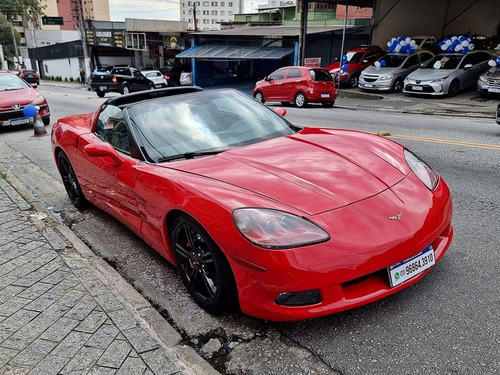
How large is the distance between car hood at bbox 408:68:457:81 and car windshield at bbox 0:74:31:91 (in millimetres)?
14356

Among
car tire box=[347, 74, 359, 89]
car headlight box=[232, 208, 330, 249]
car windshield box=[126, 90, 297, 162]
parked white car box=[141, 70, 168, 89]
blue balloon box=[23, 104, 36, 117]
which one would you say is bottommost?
parked white car box=[141, 70, 168, 89]

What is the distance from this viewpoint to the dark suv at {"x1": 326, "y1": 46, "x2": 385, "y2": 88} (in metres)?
21.8

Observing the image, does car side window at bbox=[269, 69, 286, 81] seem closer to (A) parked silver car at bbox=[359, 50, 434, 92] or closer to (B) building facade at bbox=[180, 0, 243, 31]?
(A) parked silver car at bbox=[359, 50, 434, 92]

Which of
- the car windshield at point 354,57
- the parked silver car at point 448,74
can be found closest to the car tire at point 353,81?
the car windshield at point 354,57

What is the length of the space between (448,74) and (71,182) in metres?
15.9

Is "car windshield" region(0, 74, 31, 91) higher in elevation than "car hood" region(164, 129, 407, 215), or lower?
lower

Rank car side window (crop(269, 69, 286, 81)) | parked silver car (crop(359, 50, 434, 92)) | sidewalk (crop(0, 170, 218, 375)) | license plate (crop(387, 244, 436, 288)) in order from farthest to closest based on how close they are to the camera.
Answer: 1. parked silver car (crop(359, 50, 434, 92))
2. car side window (crop(269, 69, 286, 81))
3. license plate (crop(387, 244, 436, 288))
4. sidewalk (crop(0, 170, 218, 375))

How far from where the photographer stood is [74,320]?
266 cm

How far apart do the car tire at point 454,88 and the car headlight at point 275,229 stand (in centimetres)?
1674

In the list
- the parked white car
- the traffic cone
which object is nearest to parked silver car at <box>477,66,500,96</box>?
the traffic cone

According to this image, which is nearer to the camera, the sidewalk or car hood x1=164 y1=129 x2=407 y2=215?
the sidewalk

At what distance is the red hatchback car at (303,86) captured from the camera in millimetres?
15867

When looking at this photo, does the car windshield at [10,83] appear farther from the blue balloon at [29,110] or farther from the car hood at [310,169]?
the car hood at [310,169]

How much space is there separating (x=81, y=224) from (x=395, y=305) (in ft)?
11.4
